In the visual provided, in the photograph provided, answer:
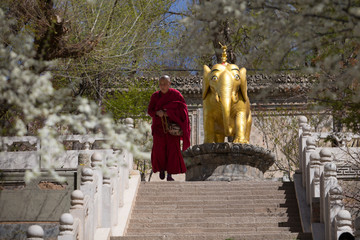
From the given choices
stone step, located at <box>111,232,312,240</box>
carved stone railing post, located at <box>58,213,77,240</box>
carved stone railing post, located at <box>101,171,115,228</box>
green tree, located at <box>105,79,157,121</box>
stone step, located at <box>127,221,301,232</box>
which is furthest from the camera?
green tree, located at <box>105,79,157,121</box>

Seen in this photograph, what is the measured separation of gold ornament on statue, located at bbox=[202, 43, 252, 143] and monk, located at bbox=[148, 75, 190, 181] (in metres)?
1.23

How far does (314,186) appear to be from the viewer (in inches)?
436

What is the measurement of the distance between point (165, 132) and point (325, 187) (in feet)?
14.5

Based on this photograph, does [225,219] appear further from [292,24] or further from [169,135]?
[292,24]

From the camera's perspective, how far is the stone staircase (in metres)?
10.8

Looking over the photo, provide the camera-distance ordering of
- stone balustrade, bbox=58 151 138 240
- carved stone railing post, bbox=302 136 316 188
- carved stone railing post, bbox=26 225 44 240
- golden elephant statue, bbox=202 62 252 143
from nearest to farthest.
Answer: carved stone railing post, bbox=26 225 44 240 < stone balustrade, bbox=58 151 138 240 < carved stone railing post, bbox=302 136 316 188 < golden elephant statue, bbox=202 62 252 143

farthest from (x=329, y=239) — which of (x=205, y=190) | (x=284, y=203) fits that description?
(x=205, y=190)

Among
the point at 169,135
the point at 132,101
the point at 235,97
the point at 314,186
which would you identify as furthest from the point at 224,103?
the point at 132,101

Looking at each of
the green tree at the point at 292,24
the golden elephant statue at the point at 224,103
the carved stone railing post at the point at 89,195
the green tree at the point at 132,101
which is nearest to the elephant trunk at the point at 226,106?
the golden elephant statue at the point at 224,103

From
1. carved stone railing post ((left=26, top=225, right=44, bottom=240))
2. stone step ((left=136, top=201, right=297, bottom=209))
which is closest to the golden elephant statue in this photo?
stone step ((left=136, top=201, right=297, bottom=209))

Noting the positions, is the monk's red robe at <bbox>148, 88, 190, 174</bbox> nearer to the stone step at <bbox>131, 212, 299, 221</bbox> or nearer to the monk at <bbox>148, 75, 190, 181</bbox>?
the monk at <bbox>148, 75, 190, 181</bbox>

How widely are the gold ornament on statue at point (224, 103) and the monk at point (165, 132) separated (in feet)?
4.05

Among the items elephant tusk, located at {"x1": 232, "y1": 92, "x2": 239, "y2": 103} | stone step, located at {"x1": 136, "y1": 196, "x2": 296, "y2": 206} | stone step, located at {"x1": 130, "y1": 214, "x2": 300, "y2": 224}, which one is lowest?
stone step, located at {"x1": 130, "y1": 214, "x2": 300, "y2": 224}

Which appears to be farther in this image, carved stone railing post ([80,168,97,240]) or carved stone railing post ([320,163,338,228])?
carved stone railing post ([320,163,338,228])
